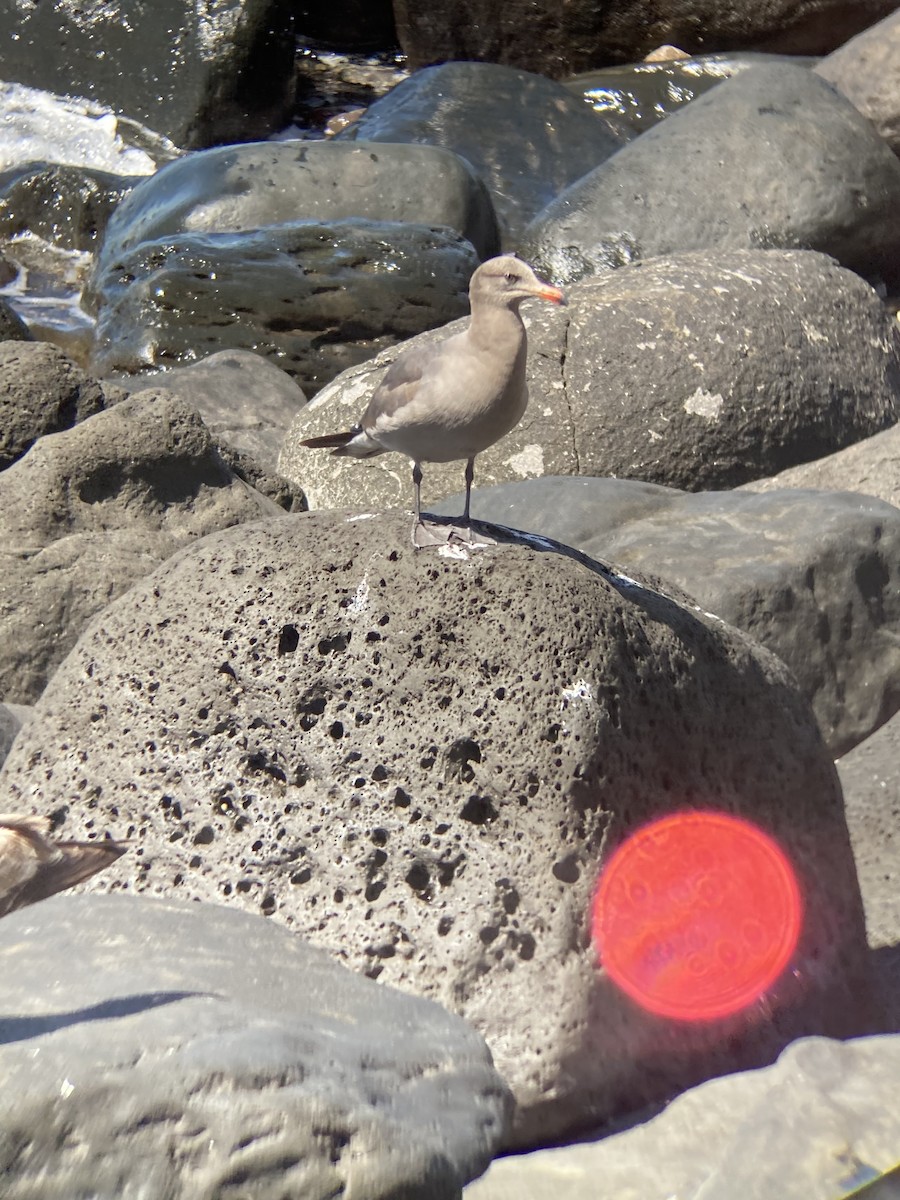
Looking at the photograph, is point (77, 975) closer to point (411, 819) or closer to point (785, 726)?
point (411, 819)

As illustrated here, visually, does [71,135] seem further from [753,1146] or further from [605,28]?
[753,1146]

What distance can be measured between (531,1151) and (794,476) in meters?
4.65

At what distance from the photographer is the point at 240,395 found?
946 centimetres

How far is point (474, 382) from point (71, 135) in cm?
1606

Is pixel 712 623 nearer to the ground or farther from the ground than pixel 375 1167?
nearer to the ground

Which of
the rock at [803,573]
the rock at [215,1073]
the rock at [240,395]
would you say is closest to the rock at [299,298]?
the rock at [240,395]

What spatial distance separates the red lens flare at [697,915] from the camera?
3.48m

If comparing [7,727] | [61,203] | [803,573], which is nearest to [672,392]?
[803,573]

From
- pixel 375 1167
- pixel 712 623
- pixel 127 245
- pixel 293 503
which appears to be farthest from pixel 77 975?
pixel 127 245

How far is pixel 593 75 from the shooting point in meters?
17.1

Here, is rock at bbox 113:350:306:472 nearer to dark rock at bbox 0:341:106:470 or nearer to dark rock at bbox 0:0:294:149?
dark rock at bbox 0:341:106:470

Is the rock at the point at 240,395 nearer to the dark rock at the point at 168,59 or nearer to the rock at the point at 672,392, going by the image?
the rock at the point at 672,392

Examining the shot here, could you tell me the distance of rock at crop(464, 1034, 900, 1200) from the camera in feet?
9.75

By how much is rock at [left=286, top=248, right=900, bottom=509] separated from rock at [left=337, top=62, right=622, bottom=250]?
7.02 m
